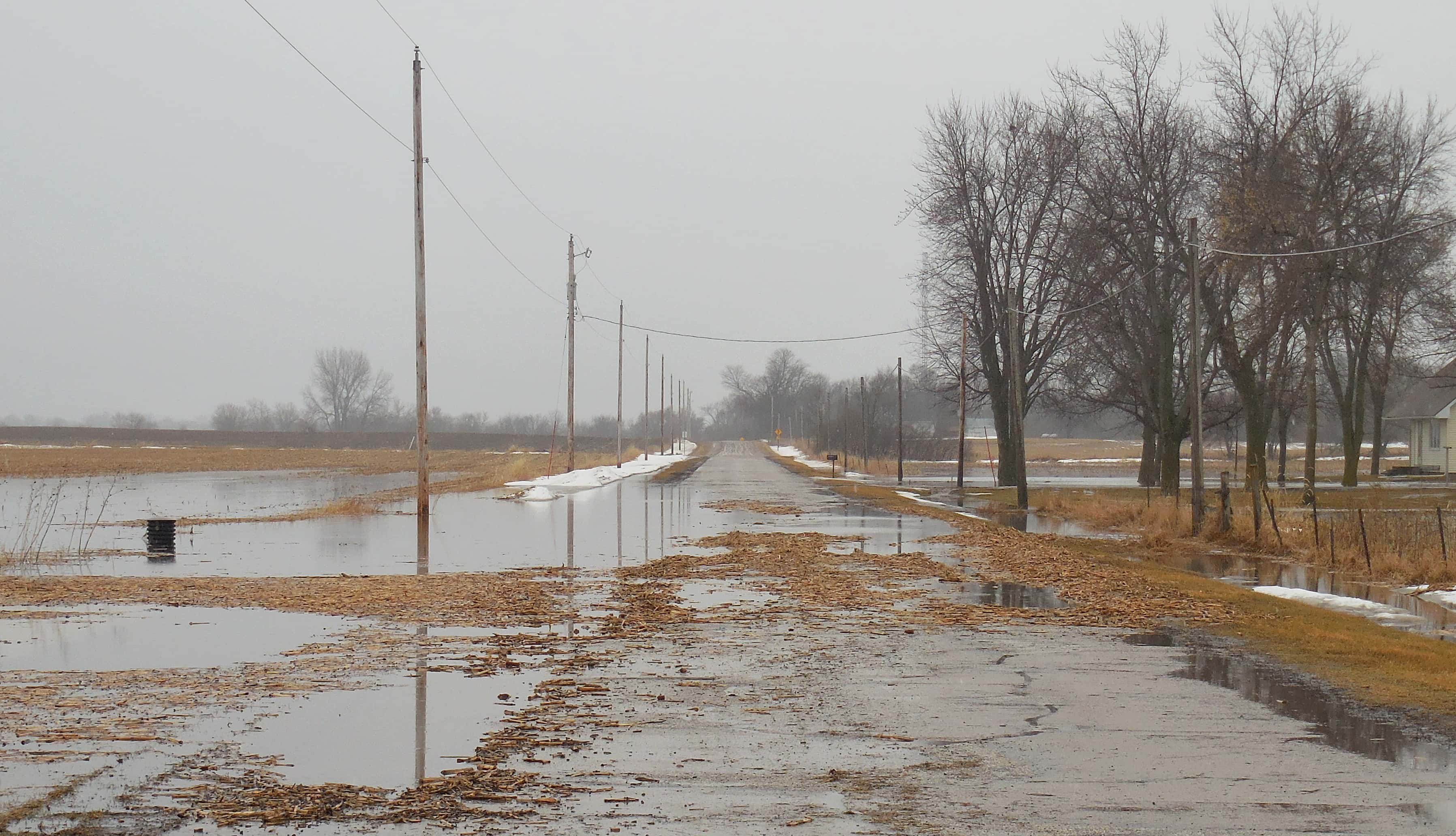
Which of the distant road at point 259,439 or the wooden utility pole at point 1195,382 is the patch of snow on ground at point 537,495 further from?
the distant road at point 259,439

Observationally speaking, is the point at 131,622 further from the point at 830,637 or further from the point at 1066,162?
the point at 1066,162

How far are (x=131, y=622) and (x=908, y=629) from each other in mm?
8264

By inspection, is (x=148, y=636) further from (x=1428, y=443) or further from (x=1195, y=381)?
(x=1428, y=443)

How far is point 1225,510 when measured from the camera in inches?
1056

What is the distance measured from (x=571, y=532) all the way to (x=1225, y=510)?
14059 mm

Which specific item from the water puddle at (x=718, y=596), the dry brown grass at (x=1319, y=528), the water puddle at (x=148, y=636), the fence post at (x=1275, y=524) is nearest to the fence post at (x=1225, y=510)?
the dry brown grass at (x=1319, y=528)

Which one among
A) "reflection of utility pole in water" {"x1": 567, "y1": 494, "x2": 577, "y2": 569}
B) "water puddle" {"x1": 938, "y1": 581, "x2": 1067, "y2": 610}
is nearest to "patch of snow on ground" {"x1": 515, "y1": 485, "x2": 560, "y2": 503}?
"reflection of utility pole in water" {"x1": 567, "y1": 494, "x2": 577, "y2": 569}

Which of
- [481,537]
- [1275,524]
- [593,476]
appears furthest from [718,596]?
[593,476]

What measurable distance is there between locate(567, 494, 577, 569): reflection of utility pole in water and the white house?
44187 mm

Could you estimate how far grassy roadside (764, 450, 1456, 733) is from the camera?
10.3 m

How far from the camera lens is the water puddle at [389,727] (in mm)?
7324

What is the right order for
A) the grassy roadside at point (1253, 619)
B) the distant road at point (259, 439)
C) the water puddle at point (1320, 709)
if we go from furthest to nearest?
1. the distant road at point (259, 439)
2. the grassy roadside at point (1253, 619)
3. the water puddle at point (1320, 709)

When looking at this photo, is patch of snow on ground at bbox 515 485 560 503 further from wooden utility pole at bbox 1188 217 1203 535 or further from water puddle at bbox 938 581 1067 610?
water puddle at bbox 938 581 1067 610

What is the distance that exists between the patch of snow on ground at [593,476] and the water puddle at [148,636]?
3113 centimetres
